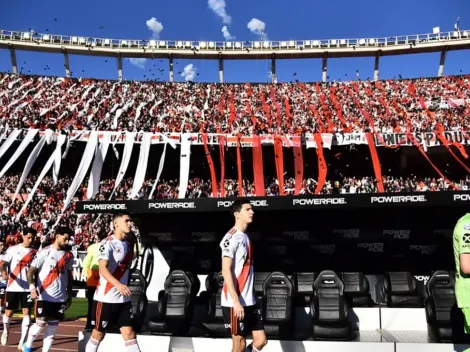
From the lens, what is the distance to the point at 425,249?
9.94 m

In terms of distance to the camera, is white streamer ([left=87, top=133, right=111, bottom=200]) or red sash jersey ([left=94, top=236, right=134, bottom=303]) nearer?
red sash jersey ([left=94, top=236, right=134, bottom=303])

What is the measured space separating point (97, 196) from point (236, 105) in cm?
1367

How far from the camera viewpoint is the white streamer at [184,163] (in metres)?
25.0

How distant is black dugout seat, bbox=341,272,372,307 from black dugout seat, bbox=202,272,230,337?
7.33 feet

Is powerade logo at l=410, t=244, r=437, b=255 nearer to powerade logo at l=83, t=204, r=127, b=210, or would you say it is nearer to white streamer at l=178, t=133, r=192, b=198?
powerade logo at l=83, t=204, r=127, b=210

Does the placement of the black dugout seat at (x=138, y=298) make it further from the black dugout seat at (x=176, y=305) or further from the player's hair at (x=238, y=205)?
the player's hair at (x=238, y=205)

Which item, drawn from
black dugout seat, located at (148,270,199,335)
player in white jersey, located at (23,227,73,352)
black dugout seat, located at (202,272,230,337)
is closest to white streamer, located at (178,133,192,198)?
black dugout seat, located at (202,272,230,337)

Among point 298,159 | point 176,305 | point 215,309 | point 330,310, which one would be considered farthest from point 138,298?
point 298,159

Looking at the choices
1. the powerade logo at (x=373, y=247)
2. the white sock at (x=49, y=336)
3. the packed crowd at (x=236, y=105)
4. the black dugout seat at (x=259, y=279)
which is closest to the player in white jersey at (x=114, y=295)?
the white sock at (x=49, y=336)

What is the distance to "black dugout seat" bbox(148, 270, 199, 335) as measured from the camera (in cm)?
832

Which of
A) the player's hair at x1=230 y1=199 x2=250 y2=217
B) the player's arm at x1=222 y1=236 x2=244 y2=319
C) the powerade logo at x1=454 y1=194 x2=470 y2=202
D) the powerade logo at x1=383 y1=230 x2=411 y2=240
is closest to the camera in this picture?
the player's arm at x1=222 y1=236 x2=244 y2=319

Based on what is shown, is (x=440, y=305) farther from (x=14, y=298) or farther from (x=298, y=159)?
(x=298, y=159)

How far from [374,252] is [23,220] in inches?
706

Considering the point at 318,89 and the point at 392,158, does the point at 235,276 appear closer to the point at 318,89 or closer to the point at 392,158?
the point at 392,158
